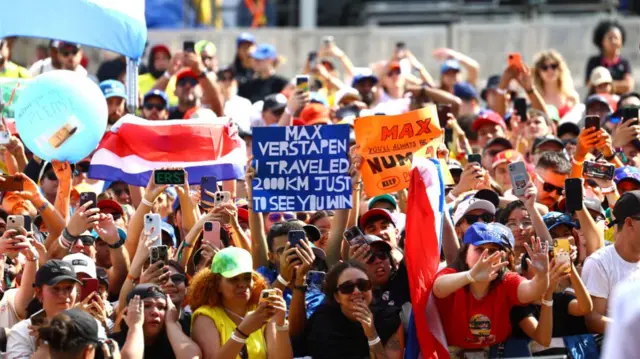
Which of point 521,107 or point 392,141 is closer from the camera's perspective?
point 392,141

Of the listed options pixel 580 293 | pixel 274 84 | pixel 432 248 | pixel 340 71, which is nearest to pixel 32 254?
pixel 432 248

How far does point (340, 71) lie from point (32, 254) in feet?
35.3

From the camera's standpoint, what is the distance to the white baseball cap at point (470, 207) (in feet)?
31.0

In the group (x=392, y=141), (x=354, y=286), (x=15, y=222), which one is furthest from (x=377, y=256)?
(x=15, y=222)

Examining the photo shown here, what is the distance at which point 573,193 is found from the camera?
361 inches

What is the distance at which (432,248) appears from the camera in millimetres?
8562

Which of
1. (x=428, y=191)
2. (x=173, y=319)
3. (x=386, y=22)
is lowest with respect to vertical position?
(x=173, y=319)

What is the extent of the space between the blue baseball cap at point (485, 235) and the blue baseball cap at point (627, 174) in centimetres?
261

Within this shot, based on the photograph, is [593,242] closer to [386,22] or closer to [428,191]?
[428,191]

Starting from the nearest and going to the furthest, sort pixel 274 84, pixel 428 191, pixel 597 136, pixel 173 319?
pixel 173 319, pixel 428 191, pixel 597 136, pixel 274 84

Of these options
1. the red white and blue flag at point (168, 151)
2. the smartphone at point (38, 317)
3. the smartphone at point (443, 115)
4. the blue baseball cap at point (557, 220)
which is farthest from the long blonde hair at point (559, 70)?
the smartphone at point (38, 317)

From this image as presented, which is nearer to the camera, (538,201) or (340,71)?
(538,201)

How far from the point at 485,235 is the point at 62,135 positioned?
355 cm

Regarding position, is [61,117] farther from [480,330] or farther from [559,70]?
[559,70]
